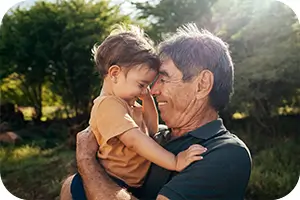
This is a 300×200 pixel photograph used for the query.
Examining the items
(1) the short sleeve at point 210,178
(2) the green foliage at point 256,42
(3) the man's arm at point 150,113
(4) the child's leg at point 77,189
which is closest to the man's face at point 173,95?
(3) the man's arm at point 150,113

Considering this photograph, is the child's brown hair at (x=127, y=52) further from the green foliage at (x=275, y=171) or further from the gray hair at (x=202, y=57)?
the green foliage at (x=275, y=171)

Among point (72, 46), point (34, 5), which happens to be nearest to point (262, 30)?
point (72, 46)

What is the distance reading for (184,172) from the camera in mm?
1518

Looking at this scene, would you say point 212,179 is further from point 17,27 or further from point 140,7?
point 17,27

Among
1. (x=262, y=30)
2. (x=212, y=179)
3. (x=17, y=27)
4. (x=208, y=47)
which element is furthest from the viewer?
(x=17, y=27)

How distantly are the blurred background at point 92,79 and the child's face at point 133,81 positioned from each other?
13.6 feet

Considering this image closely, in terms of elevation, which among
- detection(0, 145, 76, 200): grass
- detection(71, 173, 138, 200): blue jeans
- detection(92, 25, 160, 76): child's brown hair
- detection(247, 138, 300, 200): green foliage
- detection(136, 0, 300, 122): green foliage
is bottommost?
detection(247, 138, 300, 200): green foliage

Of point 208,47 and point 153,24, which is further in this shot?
point 153,24

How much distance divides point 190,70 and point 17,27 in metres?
5.91

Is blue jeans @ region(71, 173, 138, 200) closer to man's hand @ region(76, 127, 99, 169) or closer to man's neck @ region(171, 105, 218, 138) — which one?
man's hand @ region(76, 127, 99, 169)

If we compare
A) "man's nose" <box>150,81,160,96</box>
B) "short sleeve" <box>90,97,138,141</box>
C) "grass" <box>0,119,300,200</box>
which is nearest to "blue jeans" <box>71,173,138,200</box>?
"short sleeve" <box>90,97,138,141</box>

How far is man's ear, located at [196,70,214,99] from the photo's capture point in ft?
5.32

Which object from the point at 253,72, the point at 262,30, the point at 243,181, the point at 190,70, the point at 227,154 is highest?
the point at 190,70

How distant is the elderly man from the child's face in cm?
5
